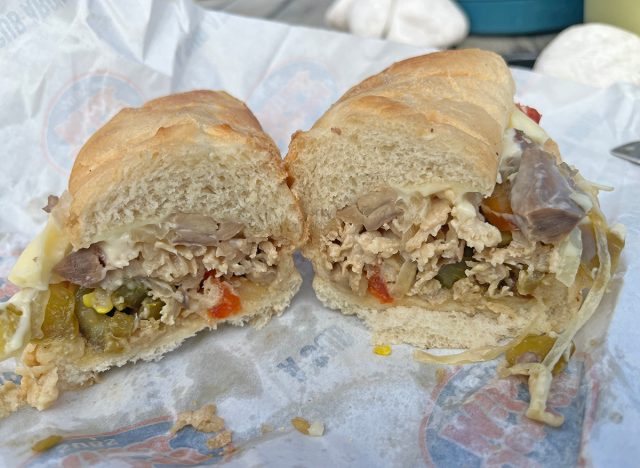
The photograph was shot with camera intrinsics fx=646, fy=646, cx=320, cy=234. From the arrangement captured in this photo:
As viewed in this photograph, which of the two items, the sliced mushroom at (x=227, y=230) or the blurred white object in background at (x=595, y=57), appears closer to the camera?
the sliced mushroom at (x=227, y=230)

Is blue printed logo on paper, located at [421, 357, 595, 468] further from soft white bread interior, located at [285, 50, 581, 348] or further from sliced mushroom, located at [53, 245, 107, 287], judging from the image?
sliced mushroom, located at [53, 245, 107, 287]

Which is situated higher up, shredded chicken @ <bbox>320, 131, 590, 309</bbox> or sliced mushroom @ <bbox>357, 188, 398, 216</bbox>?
sliced mushroom @ <bbox>357, 188, 398, 216</bbox>

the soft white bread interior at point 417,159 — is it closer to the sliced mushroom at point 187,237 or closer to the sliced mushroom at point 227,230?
the sliced mushroom at point 227,230

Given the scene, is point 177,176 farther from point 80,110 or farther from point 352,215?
point 80,110

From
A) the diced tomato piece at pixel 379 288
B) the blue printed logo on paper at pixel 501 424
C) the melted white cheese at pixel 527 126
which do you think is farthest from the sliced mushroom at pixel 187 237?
the melted white cheese at pixel 527 126

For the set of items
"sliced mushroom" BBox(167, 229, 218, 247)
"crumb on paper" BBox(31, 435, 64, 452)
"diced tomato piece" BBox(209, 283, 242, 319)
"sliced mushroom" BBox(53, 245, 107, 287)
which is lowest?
"diced tomato piece" BBox(209, 283, 242, 319)

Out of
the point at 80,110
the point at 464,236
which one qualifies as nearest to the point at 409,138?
the point at 464,236

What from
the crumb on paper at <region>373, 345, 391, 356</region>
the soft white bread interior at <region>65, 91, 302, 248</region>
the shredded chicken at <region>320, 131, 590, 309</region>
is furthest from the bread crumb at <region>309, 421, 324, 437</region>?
the soft white bread interior at <region>65, 91, 302, 248</region>

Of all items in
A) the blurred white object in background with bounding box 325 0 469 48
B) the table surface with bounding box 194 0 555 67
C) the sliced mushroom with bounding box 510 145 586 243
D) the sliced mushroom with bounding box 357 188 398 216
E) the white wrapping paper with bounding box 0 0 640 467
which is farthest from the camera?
the table surface with bounding box 194 0 555 67

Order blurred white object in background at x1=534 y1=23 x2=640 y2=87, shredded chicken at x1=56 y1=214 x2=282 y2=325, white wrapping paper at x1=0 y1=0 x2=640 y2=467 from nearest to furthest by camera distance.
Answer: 1. white wrapping paper at x1=0 y1=0 x2=640 y2=467
2. shredded chicken at x1=56 y1=214 x2=282 y2=325
3. blurred white object in background at x1=534 y1=23 x2=640 y2=87
